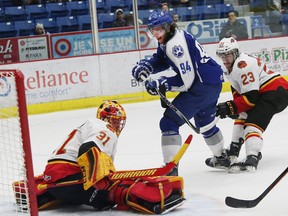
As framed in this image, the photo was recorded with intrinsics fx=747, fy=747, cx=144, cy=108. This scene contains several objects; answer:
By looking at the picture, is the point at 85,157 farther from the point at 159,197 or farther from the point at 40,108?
the point at 40,108

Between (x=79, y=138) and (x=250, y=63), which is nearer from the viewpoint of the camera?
(x=79, y=138)

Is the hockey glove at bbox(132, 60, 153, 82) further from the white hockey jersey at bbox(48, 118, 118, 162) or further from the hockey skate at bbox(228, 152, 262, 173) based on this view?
the white hockey jersey at bbox(48, 118, 118, 162)

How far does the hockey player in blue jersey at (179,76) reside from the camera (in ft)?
14.4

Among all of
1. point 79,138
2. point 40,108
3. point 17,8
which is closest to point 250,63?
point 79,138

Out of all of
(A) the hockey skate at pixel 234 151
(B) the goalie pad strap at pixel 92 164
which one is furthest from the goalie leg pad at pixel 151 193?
(A) the hockey skate at pixel 234 151

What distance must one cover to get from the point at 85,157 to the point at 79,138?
0.96ft

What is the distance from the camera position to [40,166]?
539cm

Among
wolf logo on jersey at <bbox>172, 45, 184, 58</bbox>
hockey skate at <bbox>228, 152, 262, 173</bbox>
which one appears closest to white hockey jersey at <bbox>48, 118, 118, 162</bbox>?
wolf logo on jersey at <bbox>172, 45, 184, 58</bbox>

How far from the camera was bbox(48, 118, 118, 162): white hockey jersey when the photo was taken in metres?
3.63

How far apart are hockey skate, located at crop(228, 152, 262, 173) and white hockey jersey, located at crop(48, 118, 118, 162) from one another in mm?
1148

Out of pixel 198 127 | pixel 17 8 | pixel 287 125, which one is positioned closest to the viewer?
pixel 198 127

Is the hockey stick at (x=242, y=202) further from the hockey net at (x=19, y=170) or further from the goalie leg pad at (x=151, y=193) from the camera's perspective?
the hockey net at (x=19, y=170)

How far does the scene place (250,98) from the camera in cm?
474

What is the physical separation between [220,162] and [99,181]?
1.41 metres
